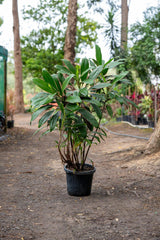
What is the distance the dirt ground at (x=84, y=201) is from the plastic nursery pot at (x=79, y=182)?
0.20 feet

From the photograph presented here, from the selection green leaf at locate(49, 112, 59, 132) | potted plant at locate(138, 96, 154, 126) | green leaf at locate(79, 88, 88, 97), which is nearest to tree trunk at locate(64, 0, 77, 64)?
potted plant at locate(138, 96, 154, 126)

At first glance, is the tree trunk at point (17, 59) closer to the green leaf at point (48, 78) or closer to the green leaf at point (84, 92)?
the green leaf at point (48, 78)

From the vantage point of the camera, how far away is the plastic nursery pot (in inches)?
99.0

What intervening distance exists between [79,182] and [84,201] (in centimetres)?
18

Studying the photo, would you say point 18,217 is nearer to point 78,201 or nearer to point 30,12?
point 78,201

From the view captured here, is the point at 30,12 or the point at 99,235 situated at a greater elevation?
the point at 30,12

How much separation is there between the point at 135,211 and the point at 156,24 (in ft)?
26.4

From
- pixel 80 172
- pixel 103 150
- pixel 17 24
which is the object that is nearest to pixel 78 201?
pixel 80 172

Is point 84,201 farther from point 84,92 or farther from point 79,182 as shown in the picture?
point 84,92

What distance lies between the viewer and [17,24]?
1299cm

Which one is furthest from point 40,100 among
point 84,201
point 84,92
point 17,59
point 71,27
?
point 17,59

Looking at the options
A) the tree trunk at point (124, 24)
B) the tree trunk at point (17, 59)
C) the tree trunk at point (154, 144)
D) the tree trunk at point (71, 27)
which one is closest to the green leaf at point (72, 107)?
the tree trunk at point (154, 144)

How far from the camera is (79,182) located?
8.32 ft

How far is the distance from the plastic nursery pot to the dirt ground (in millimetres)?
62
